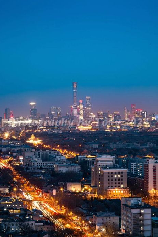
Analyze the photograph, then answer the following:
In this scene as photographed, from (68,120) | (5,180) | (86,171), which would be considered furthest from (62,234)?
(68,120)

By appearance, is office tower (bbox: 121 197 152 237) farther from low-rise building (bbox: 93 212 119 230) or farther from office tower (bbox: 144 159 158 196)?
office tower (bbox: 144 159 158 196)

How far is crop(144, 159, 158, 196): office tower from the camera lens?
1777 centimetres

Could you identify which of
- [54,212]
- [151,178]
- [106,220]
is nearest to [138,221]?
[106,220]

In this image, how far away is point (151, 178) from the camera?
1802 cm

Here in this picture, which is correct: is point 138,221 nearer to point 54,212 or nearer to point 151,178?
point 54,212

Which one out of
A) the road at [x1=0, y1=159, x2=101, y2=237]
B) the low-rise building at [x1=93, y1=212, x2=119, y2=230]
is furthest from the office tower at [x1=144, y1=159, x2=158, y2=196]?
the low-rise building at [x1=93, y1=212, x2=119, y2=230]

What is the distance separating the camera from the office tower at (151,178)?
699 inches

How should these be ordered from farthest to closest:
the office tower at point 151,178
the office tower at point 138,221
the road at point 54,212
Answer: the office tower at point 151,178 < the road at point 54,212 < the office tower at point 138,221

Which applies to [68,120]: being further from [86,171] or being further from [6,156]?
[86,171]

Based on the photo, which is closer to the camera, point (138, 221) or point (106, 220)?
→ point (138, 221)

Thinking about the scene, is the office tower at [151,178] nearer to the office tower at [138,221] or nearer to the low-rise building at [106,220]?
the low-rise building at [106,220]

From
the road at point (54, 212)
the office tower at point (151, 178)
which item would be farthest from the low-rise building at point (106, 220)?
the office tower at point (151, 178)

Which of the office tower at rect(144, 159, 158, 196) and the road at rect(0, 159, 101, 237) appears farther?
the office tower at rect(144, 159, 158, 196)

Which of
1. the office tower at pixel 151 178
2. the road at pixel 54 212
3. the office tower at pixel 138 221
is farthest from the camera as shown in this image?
the office tower at pixel 151 178
